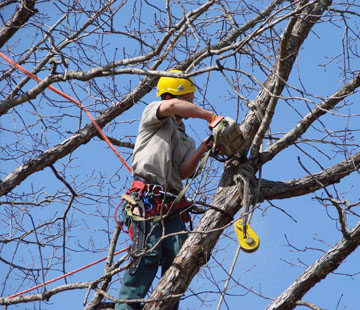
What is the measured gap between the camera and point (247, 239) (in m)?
4.31

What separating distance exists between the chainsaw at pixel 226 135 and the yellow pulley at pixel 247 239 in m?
0.56

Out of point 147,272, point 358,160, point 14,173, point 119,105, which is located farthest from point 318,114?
point 14,173

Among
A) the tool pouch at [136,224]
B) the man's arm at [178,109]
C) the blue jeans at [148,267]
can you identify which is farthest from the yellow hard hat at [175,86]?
the blue jeans at [148,267]

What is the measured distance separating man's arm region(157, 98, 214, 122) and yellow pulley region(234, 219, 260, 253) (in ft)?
2.72

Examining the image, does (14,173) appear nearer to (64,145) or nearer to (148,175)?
(64,145)

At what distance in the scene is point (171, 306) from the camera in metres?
4.05

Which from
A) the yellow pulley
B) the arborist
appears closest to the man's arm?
the arborist

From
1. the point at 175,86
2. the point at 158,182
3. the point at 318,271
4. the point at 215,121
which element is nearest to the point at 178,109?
the point at 215,121

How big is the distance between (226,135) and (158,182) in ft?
1.89

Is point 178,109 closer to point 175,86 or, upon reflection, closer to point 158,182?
point 175,86

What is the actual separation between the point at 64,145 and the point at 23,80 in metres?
0.90

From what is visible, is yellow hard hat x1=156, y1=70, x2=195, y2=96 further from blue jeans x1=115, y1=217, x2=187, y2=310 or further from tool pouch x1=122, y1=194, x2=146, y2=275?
blue jeans x1=115, y1=217, x2=187, y2=310

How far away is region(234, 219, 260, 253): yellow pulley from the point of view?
4.30m

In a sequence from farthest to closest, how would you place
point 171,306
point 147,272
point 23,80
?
point 23,80
point 147,272
point 171,306
